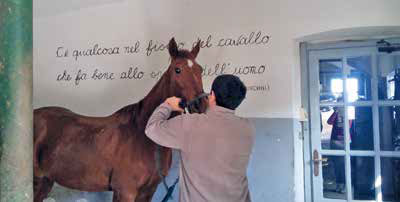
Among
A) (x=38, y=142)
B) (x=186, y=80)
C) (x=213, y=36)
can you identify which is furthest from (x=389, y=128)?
(x=38, y=142)

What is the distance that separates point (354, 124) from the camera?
264 cm

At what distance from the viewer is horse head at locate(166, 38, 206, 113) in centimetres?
189

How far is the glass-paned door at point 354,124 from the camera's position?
8.45 ft

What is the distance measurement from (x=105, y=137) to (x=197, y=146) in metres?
0.92

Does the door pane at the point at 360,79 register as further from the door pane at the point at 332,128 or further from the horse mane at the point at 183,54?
the horse mane at the point at 183,54

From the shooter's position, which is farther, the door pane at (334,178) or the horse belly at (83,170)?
the door pane at (334,178)

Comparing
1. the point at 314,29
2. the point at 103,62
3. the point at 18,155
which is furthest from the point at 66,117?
the point at 314,29

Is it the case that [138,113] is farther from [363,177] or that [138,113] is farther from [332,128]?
[363,177]

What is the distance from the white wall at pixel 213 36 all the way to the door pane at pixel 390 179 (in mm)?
632

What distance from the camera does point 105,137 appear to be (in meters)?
2.18

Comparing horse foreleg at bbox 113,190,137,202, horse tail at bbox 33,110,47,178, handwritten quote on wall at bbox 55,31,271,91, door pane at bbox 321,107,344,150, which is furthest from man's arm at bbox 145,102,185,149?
door pane at bbox 321,107,344,150

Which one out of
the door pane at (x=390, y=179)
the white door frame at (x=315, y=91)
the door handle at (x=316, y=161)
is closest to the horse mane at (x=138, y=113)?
the white door frame at (x=315, y=91)

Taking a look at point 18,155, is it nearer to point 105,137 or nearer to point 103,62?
point 105,137

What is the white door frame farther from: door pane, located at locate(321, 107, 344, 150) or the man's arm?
the man's arm
